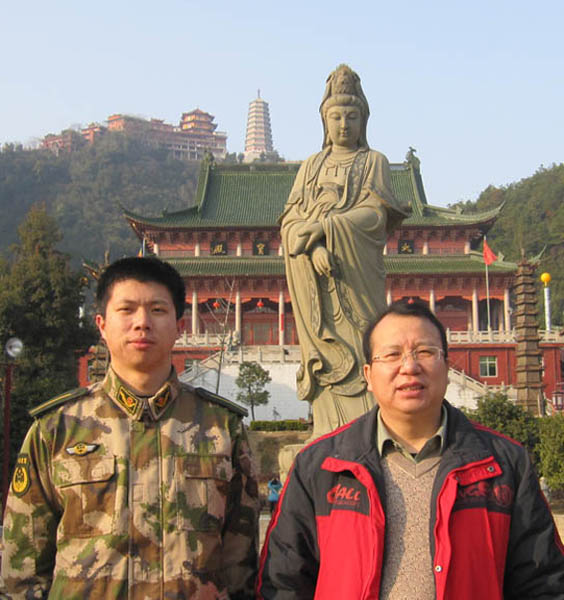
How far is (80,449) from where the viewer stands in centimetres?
261

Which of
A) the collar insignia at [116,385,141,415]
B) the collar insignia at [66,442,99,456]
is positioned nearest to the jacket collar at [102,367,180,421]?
the collar insignia at [116,385,141,415]

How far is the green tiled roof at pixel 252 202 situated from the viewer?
35375 millimetres

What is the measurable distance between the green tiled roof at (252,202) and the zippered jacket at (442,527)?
107ft

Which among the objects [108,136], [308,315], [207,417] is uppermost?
[108,136]

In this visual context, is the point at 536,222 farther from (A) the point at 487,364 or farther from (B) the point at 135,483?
(B) the point at 135,483

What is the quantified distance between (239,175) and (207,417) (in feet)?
126

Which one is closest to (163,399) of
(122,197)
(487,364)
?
(487,364)

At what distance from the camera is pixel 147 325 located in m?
2.69

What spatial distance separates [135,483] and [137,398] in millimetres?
280

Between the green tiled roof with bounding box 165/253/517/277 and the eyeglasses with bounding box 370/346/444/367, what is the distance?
3018 centimetres

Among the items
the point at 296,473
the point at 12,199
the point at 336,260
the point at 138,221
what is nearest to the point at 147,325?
the point at 296,473

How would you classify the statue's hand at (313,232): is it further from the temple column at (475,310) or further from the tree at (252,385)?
the temple column at (475,310)

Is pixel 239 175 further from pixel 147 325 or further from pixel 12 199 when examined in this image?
pixel 12 199

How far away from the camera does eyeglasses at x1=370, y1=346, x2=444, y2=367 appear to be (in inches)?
102
